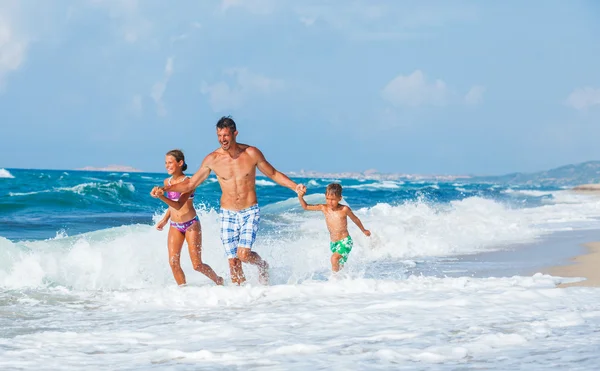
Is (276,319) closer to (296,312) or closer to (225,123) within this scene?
(296,312)

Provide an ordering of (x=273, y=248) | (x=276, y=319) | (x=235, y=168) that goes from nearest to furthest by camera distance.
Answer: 1. (x=276, y=319)
2. (x=235, y=168)
3. (x=273, y=248)

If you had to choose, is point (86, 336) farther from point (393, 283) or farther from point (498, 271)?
point (498, 271)

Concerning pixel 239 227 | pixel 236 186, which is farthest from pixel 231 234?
pixel 236 186

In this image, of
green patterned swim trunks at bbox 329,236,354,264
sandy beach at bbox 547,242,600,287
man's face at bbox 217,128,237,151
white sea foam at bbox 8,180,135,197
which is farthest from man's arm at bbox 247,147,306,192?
white sea foam at bbox 8,180,135,197

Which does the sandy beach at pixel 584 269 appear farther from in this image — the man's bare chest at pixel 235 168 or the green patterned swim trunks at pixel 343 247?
the man's bare chest at pixel 235 168

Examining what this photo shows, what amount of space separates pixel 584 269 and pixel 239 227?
14.6ft

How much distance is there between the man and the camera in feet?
21.7

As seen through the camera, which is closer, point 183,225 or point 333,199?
point 183,225

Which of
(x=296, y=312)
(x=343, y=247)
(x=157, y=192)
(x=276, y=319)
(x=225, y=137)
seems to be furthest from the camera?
(x=343, y=247)

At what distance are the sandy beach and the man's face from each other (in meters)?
3.61

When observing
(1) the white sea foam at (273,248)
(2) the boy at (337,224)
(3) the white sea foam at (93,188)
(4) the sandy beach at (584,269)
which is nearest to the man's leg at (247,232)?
(1) the white sea foam at (273,248)

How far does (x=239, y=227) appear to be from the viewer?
672 centimetres

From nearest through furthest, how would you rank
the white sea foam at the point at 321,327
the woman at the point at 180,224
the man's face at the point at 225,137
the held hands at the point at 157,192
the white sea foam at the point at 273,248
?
the white sea foam at the point at 321,327 → the held hands at the point at 157,192 → the man's face at the point at 225,137 → the woman at the point at 180,224 → the white sea foam at the point at 273,248

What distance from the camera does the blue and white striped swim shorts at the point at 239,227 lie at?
6.68m
